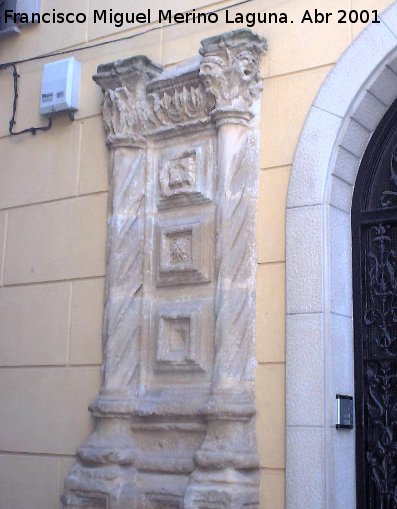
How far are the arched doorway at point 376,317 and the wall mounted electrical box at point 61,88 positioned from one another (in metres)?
2.25

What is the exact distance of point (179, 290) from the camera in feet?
17.8

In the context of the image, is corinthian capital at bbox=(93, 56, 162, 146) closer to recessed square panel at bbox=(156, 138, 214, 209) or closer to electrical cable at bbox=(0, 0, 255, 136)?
recessed square panel at bbox=(156, 138, 214, 209)

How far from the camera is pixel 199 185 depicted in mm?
5398

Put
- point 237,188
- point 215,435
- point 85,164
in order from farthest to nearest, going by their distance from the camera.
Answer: point 85,164 → point 237,188 → point 215,435

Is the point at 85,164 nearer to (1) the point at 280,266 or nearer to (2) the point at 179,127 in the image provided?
(2) the point at 179,127

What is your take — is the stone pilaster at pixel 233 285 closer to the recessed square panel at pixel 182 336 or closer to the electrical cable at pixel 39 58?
the recessed square panel at pixel 182 336

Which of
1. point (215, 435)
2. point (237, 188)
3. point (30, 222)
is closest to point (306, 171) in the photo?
point (237, 188)

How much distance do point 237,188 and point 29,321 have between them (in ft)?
6.28

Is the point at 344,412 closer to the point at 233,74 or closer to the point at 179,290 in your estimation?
the point at 179,290

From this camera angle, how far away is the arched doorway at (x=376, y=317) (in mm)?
4840

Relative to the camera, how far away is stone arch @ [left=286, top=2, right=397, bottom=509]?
4730mm

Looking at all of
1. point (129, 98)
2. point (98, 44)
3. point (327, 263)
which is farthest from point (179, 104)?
point (327, 263)

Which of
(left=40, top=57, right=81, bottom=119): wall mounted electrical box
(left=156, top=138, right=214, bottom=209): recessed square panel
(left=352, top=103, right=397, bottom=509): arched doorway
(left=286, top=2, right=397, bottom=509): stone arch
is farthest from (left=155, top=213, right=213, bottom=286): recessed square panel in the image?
(left=40, top=57, right=81, bottom=119): wall mounted electrical box

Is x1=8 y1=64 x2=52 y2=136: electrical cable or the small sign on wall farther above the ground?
x1=8 y1=64 x2=52 y2=136: electrical cable
